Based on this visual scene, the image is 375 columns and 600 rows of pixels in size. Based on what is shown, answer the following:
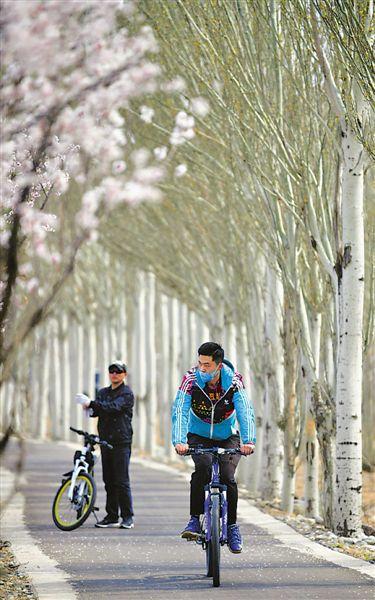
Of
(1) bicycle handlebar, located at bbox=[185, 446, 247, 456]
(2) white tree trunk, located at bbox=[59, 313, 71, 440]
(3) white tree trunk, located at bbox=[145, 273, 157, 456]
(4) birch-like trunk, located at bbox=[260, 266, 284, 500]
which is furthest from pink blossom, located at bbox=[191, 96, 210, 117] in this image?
(2) white tree trunk, located at bbox=[59, 313, 71, 440]

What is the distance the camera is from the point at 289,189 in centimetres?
1669

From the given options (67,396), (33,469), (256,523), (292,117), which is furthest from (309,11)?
(67,396)

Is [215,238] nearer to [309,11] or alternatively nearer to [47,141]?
[309,11]

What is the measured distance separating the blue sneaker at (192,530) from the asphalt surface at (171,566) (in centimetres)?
33

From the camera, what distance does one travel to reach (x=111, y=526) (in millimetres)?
14977

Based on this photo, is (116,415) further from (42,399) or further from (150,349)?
(42,399)

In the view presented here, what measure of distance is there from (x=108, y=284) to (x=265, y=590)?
32923 mm

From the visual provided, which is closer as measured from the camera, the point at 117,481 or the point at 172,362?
the point at 117,481

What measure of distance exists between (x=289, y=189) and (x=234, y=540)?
692cm

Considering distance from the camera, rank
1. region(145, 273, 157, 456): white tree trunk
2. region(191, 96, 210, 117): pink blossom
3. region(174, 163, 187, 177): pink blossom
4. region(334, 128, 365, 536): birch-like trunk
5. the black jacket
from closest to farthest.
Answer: the black jacket
region(334, 128, 365, 536): birch-like trunk
region(191, 96, 210, 117): pink blossom
region(174, 163, 187, 177): pink blossom
region(145, 273, 157, 456): white tree trunk

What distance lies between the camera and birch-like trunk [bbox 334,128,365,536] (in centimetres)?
1492

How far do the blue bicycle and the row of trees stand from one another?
1914 mm

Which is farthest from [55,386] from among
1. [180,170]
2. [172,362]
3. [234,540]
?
[234,540]

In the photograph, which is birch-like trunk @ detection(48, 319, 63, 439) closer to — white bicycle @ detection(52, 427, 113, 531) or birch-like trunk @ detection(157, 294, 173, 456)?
birch-like trunk @ detection(157, 294, 173, 456)
